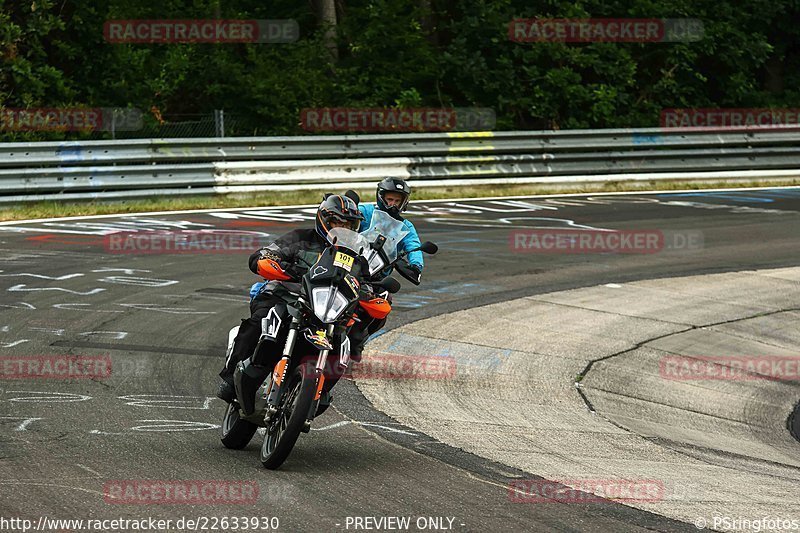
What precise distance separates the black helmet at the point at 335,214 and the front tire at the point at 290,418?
91cm

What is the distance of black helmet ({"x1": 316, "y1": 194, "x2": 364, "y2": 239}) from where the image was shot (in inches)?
292

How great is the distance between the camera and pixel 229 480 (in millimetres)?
6879

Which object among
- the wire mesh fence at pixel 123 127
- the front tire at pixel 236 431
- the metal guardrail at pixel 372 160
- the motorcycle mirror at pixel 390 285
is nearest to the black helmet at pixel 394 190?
the motorcycle mirror at pixel 390 285

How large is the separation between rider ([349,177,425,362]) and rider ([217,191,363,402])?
1.52 ft

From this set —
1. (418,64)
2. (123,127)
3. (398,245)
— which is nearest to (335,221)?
(398,245)

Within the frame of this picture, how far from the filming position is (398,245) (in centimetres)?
862

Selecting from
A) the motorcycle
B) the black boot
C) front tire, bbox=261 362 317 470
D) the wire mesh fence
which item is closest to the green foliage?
the wire mesh fence

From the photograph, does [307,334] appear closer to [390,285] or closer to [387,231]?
[390,285]

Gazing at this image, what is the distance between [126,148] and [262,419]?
1311cm

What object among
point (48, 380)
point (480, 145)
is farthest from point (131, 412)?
point (480, 145)

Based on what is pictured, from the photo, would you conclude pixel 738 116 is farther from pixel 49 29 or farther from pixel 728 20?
pixel 49 29

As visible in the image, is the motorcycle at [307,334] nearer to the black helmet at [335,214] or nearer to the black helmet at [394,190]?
the black helmet at [335,214]

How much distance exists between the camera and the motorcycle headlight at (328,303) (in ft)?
23.1

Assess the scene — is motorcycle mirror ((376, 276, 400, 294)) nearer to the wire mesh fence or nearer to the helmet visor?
the helmet visor
